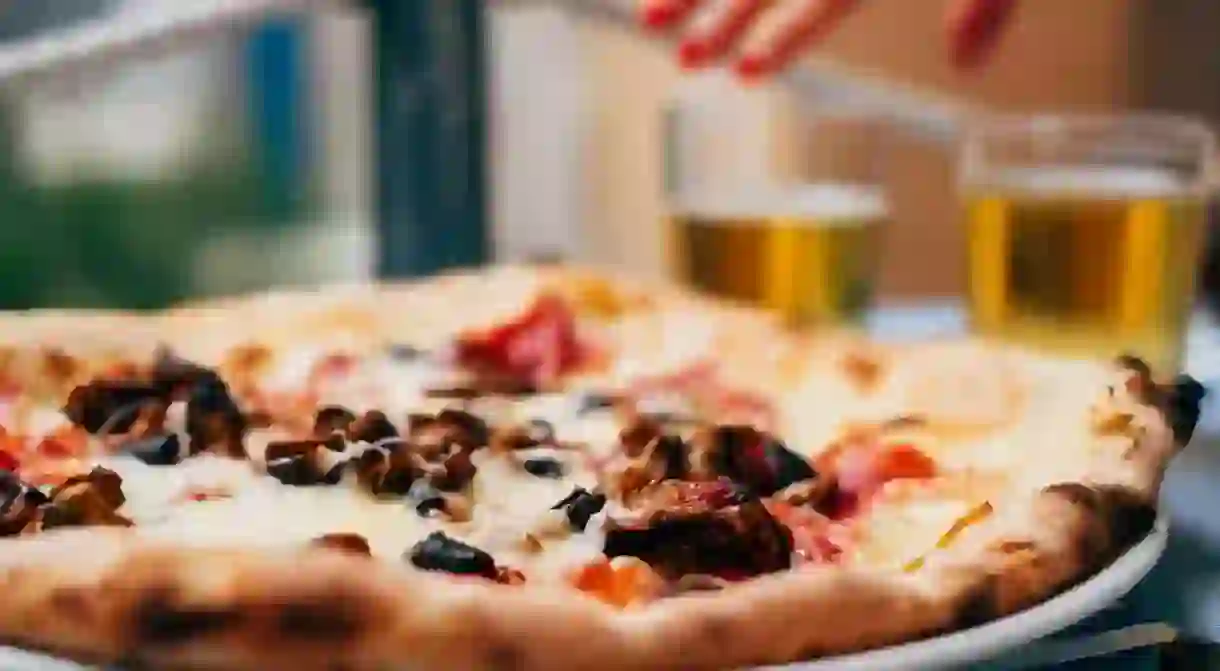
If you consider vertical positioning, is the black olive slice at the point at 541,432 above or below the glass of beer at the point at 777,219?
below

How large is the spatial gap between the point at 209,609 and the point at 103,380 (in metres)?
0.35

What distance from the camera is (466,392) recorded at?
86 centimetres

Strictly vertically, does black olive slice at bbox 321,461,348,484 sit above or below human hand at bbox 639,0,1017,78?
below

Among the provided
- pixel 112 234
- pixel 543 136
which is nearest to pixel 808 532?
pixel 112 234

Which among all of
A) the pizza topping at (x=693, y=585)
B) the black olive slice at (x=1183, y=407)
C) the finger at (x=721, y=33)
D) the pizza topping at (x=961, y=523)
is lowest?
the pizza topping at (x=961, y=523)

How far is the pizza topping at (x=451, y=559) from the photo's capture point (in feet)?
1.55

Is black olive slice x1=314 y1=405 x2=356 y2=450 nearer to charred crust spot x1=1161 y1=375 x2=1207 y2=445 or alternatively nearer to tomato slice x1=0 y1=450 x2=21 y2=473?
tomato slice x1=0 y1=450 x2=21 y2=473

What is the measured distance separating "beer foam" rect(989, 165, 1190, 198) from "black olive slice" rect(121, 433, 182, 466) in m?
0.57

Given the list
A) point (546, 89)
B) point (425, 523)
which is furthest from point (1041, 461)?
point (546, 89)

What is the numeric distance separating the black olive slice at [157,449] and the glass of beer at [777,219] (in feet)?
1.63

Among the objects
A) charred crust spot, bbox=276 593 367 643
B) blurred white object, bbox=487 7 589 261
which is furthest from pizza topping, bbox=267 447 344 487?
blurred white object, bbox=487 7 589 261

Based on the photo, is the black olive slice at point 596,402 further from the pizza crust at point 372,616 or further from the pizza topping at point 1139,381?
the pizza crust at point 372,616

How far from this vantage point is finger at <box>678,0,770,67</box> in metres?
1.12

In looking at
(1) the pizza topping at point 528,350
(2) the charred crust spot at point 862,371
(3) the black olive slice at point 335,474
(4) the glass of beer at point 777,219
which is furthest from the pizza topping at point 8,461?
(4) the glass of beer at point 777,219
